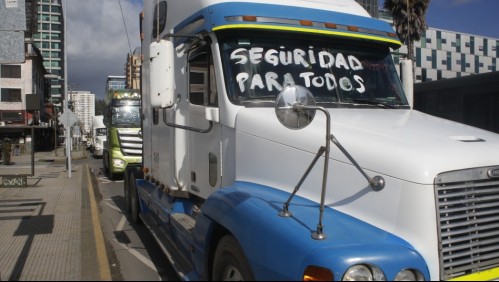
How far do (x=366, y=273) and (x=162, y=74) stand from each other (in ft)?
8.53

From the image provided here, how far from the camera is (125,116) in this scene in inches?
663

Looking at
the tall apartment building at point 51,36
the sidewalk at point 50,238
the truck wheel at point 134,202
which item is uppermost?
the tall apartment building at point 51,36

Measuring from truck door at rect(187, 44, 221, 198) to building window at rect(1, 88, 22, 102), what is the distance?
55767 mm

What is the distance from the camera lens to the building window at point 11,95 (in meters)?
53.2

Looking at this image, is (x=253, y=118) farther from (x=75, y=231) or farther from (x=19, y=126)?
(x=19, y=126)

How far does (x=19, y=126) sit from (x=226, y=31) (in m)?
53.7

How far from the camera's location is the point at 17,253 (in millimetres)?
6270

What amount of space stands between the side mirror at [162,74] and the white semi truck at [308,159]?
11 millimetres

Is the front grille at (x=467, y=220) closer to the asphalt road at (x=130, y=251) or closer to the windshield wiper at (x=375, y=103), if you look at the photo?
the windshield wiper at (x=375, y=103)

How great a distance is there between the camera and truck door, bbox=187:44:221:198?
4.39 meters

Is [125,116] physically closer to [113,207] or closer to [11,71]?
[113,207]

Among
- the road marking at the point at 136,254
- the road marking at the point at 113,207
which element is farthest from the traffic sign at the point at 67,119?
the road marking at the point at 136,254

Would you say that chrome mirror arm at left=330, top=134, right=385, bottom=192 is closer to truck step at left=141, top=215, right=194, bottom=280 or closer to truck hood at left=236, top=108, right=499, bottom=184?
truck hood at left=236, top=108, right=499, bottom=184

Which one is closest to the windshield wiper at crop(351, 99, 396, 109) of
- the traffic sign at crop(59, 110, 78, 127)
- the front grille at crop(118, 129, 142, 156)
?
the front grille at crop(118, 129, 142, 156)
